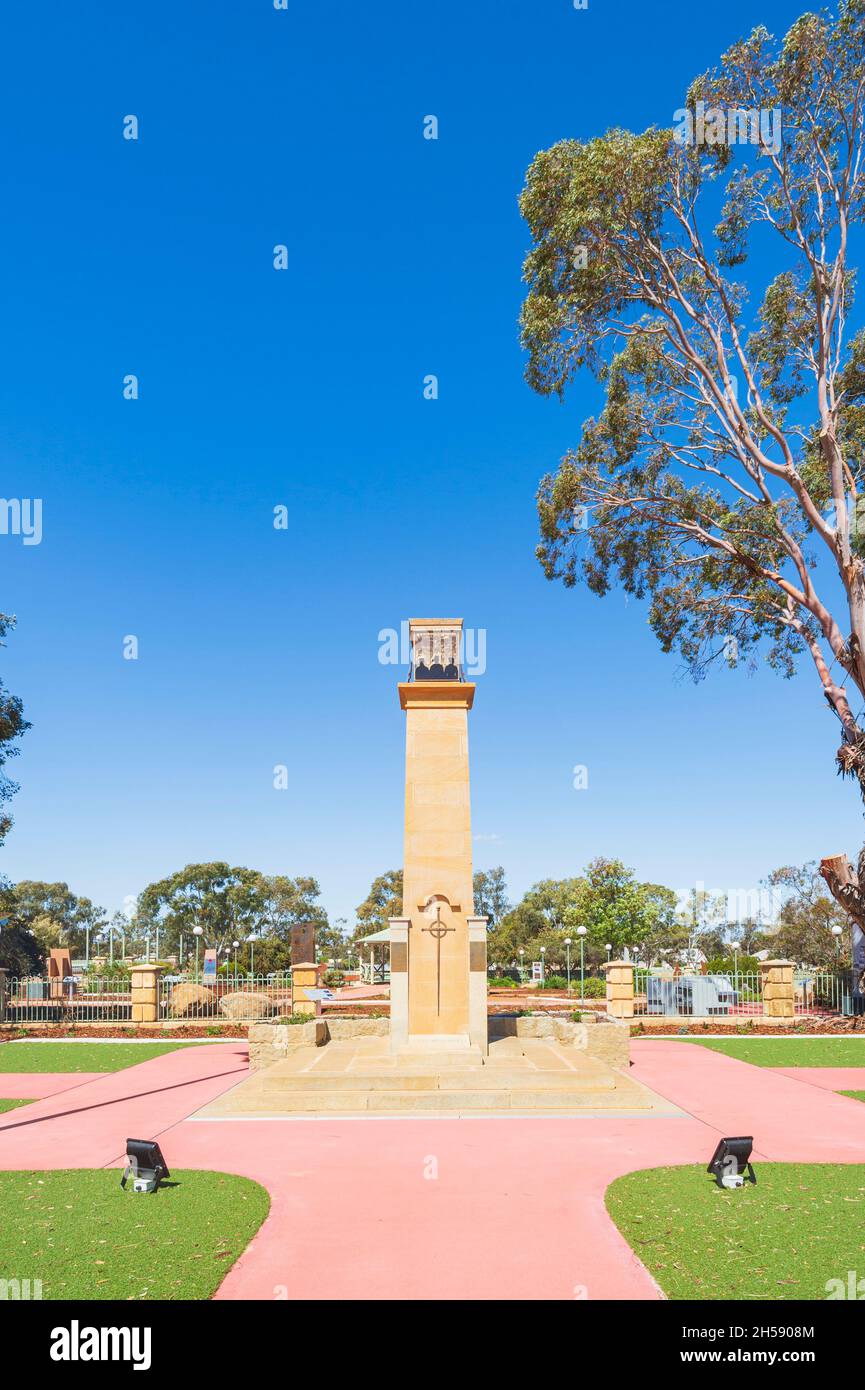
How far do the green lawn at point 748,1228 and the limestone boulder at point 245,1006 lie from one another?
1849 centimetres

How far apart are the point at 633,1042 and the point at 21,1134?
1401 centimetres

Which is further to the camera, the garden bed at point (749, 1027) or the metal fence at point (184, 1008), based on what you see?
the metal fence at point (184, 1008)

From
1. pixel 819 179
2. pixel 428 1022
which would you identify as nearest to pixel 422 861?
pixel 428 1022

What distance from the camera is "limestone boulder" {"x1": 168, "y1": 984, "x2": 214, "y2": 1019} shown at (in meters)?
26.6

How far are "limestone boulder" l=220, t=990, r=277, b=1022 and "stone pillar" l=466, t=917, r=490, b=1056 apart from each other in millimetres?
12928

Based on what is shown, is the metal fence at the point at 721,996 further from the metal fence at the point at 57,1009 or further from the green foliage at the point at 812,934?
the metal fence at the point at 57,1009

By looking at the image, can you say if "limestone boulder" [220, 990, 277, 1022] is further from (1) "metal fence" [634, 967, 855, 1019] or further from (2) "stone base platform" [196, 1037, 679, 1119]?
(2) "stone base platform" [196, 1037, 679, 1119]

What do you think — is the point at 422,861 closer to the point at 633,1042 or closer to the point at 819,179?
the point at 633,1042

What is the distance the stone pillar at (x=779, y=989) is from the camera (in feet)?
78.5

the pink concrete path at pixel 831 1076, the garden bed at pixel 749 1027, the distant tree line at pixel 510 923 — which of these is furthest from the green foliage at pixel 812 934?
the pink concrete path at pixel 831 1076

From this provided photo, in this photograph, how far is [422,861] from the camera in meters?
15.1

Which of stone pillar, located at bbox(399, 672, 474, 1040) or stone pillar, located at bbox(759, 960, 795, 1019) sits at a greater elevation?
stone pillar, located at bbox(399, 672, 474, 1040)

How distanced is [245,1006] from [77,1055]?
7.14 meters

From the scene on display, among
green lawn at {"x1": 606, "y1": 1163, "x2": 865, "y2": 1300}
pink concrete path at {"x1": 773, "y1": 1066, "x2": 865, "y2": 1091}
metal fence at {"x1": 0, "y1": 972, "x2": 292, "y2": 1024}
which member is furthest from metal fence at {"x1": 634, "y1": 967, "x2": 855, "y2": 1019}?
green lawn at {"x1": 606, "y1": 1163, "x2": 865, "y2": 1300}
